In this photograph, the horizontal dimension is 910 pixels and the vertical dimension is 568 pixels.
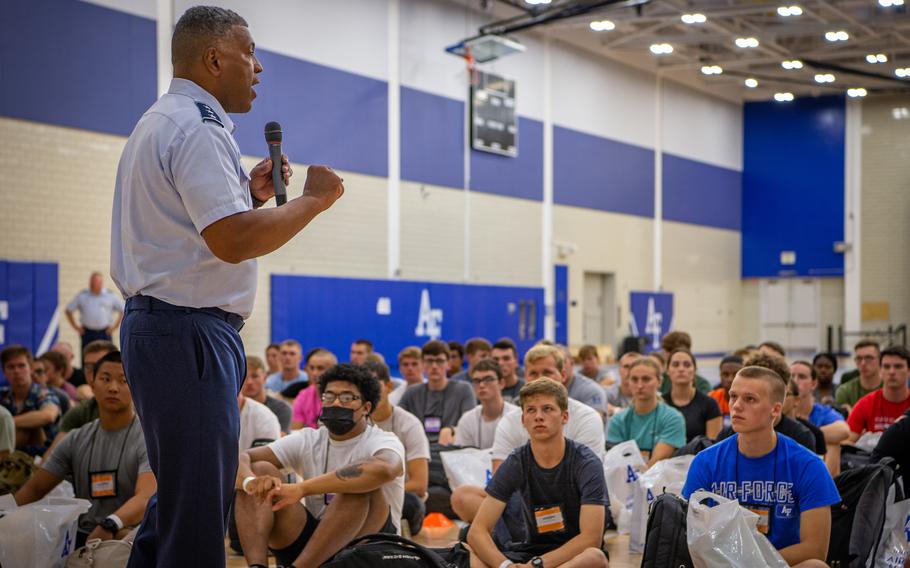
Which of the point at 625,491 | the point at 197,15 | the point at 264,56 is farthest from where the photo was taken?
the point at 264,56

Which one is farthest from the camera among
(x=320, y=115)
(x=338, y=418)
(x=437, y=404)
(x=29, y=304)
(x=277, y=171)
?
(x=320, y=115)

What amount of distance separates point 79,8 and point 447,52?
814 centimetres

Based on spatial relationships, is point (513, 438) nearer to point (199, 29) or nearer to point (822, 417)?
point (822, 417)

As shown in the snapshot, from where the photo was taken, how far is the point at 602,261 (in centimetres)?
2434

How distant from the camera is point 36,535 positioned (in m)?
4.47

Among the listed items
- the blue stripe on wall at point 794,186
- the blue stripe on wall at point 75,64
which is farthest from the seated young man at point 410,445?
the blue stripe on wall at point 794,186

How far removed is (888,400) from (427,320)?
12.0 meters

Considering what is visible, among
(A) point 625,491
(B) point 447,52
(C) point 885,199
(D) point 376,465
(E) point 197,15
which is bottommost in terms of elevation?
(A) point 625,491

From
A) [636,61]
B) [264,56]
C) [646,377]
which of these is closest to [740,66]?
[636,61]

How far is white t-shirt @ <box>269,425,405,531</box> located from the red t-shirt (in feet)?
12.3

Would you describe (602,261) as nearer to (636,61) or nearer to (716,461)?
(636,61)

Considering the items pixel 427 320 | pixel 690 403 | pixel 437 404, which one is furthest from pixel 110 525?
pixel 427 320

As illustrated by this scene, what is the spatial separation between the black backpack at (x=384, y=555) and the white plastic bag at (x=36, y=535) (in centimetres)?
124

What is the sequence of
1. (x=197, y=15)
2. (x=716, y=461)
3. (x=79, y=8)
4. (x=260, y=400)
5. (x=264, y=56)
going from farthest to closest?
(x=264, y=56) < (x=79, y=8) < (x=260, y=400) < (x=716, y=461) < (x=197, y=15)
